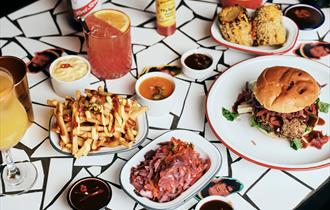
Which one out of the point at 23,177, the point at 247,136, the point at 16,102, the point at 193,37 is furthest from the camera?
the point at 193,37

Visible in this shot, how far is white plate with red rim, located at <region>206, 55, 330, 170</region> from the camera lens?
190cm

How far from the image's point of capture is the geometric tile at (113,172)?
1866 millimetres

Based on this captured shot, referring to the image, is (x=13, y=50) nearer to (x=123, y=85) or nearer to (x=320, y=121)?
(x=123, y=85)

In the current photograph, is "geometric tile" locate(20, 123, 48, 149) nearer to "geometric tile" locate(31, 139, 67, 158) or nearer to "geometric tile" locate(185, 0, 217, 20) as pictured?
"geometric tile" locate(31, 139, 67, 158)

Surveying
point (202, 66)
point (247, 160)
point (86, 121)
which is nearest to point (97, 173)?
point (86, 121)

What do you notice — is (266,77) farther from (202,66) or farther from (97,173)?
(97,173)

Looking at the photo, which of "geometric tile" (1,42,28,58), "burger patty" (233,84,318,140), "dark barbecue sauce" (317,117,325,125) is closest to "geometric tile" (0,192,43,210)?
"geometric tile" (1,42,28,58)

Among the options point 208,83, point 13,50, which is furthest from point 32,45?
point 208,83

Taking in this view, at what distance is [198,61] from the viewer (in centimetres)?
228

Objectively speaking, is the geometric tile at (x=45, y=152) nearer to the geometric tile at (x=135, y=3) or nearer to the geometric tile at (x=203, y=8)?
the geometric tile at (x=135, y=3)

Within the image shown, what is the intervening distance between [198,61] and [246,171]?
0.60 metres

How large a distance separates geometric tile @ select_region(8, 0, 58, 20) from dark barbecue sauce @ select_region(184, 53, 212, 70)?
2.75ft

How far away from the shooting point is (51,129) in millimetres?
1909

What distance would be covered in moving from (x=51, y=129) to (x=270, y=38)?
1089 mm
